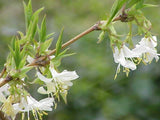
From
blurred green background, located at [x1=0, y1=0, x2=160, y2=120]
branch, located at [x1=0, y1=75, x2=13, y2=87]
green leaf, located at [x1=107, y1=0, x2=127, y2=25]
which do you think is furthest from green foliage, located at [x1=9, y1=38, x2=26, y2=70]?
blurred green background, located at [x1=0, y1=0, x2=160, y2=120]

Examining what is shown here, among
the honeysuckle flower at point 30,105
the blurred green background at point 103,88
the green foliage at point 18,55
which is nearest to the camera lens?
the green foliage at point 18,55

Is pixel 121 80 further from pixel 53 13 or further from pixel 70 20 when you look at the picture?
pixel 53 13

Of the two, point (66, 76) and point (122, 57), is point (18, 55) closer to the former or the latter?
point (66, 76)

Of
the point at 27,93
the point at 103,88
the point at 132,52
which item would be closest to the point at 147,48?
the point at 132,52

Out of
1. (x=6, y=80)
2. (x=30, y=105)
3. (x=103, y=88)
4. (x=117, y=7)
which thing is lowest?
(x=103, y=88)

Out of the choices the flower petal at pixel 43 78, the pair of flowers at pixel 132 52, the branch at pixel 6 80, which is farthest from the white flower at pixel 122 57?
the branch at pixel 6 80

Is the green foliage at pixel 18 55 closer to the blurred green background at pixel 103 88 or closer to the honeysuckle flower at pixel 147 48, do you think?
the honeysuckle flower at pixel 147 48

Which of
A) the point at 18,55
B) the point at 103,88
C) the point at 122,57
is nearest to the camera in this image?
the point at 18,55

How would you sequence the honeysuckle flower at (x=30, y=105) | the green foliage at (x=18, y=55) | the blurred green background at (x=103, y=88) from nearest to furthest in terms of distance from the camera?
1. the green foliage at (x=18, y=55)
2. the honeysuckle flower at (x=30, y=105)
3. the blurred green background at (x=103, y=88)

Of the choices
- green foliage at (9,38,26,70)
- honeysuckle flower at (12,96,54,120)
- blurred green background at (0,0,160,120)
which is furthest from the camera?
blurred green background at (0,0,160,120)

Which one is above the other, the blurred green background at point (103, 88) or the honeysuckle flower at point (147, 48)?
the honeysuckle flower at point (147, 48)

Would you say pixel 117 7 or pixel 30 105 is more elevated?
pixel 117 7

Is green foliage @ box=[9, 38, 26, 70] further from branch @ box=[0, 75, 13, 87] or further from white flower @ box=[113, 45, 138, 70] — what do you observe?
white flower @ box=[113, 45, 138, 70]
